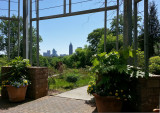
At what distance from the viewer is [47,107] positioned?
11.5 ft

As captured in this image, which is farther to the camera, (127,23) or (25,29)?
(25,29)

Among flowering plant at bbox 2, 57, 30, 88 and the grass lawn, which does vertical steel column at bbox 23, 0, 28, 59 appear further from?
the grass lawn

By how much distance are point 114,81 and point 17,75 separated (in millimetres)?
2984

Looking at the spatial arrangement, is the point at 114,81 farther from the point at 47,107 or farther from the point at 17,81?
the point at 17,81

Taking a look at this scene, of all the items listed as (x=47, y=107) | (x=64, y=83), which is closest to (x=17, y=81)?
(x=47, y=107)

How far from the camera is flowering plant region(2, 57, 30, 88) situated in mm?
3960

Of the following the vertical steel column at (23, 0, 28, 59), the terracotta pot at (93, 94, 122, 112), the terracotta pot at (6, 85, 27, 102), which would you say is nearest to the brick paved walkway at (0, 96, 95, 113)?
the terracotta pot at (6, 85, 27, 102)

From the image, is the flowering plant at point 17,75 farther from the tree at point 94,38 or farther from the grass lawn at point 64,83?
the tree at point 94,38

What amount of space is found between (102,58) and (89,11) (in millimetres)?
2996

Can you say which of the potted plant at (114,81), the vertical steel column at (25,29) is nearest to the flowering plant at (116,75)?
the potted plant at (114,81)

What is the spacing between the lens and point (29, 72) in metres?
4.35

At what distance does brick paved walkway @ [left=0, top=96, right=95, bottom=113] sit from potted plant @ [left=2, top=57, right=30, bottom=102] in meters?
0.23

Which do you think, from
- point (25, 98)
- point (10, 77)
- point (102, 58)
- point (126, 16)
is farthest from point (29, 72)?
point (126, 16)

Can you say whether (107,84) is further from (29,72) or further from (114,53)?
(29,72)
